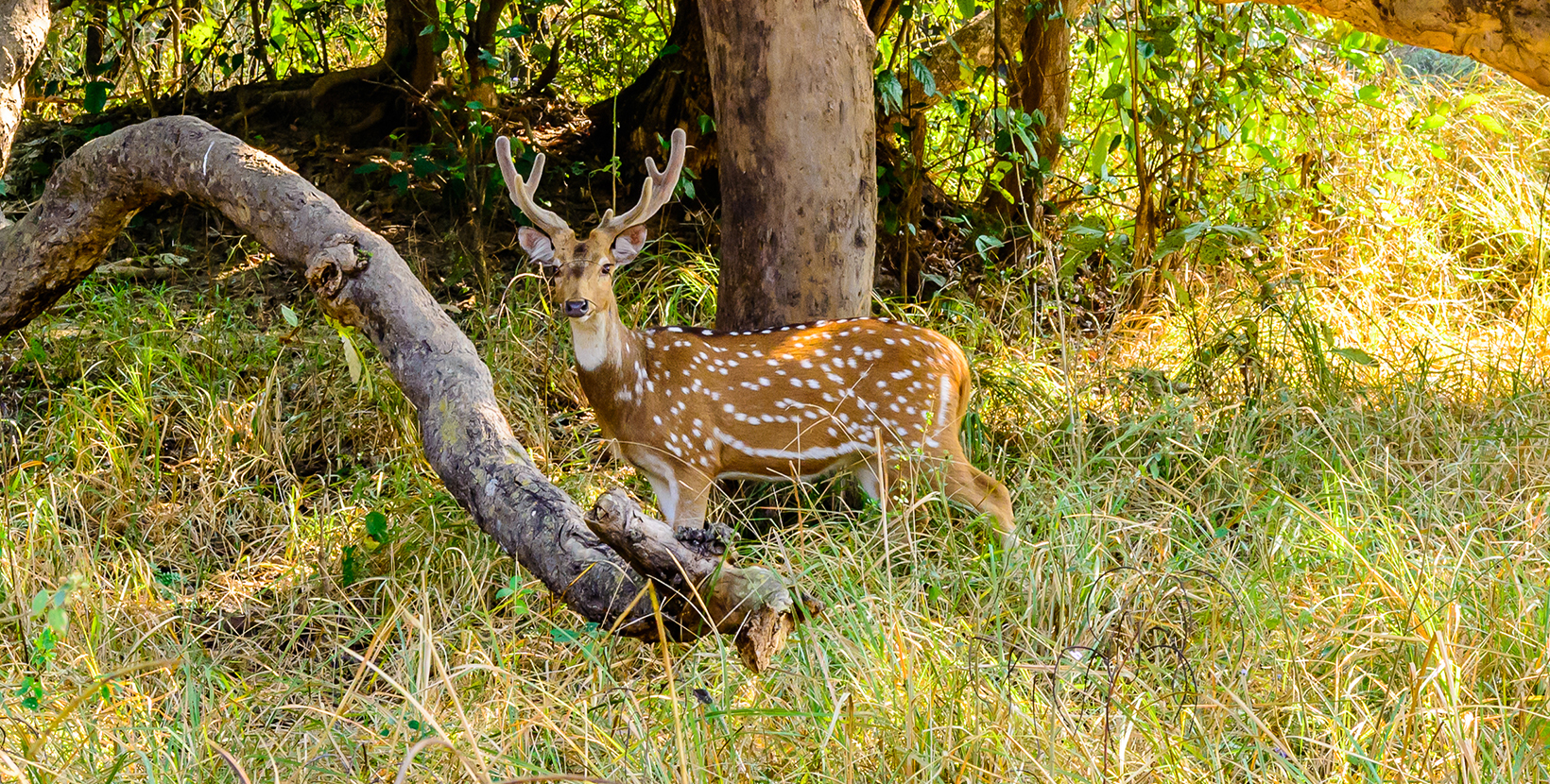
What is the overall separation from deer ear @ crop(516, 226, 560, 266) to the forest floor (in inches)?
24.8

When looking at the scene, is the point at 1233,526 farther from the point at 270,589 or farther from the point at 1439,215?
the point at 1439,215

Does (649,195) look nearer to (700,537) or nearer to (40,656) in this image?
(700,537)

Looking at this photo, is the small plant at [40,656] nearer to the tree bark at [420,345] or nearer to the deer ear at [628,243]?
the tree bark at [420,345]

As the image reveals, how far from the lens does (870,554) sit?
369cm

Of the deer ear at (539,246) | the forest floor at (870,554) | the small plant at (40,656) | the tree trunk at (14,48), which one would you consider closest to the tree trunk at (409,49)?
the forest floor at (870,554)

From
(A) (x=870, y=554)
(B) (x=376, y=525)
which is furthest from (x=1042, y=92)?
(B) (x=376, y=525)

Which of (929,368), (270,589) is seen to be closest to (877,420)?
(929,368)

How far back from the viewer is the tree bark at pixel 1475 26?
436 centimetres

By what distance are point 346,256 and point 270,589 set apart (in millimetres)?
1082

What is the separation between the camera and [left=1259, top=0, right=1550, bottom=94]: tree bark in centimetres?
436

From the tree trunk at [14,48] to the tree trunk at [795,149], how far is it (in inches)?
87.0

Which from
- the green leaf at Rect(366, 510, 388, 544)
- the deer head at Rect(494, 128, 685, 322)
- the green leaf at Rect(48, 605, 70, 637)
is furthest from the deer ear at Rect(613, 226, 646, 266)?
the green leaf at Rect(48, 605, 70, 637)

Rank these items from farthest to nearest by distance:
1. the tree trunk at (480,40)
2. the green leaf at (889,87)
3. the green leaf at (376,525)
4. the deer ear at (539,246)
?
the tree trunk at (480,40), the green leaf at (889,87), the deer ear at (539,246), the green leaf at (376,525)

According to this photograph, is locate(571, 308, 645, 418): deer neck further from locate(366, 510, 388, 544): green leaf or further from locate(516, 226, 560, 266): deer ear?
locate(366, 510, 388, 544): green leaf
